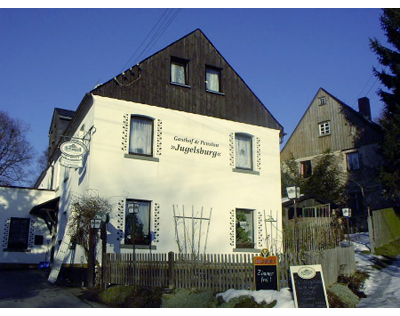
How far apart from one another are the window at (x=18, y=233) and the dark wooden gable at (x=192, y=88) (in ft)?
32.3

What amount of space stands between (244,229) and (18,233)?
1146 cm

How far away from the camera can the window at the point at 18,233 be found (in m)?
22.4

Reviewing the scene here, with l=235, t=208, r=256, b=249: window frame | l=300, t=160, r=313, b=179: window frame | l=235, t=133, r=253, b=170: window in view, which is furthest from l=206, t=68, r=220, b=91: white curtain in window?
l=300, t=160, r=313, b=179: window frame

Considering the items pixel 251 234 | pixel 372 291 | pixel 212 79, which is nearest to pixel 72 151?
pixel 212 79

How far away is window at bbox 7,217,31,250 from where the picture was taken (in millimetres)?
22391

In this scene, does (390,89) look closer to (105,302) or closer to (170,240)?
(170,240)

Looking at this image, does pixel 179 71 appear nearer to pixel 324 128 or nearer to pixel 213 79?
pixel 213 79

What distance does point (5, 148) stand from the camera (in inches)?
1583

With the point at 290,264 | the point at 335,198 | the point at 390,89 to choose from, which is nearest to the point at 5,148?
the point at 335,198

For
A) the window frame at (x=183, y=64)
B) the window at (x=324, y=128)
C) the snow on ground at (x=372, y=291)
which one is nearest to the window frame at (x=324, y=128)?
the window at (x=324, y=128)

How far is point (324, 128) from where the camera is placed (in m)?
36.3

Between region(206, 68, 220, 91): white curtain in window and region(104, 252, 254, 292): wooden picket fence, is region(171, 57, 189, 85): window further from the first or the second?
region(104, 252, 254, 292): wooden picket fence

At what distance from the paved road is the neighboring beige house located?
71.1 ft

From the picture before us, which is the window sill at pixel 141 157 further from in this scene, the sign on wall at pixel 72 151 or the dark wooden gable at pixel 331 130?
the dark wooden gable at pixel 331 130
